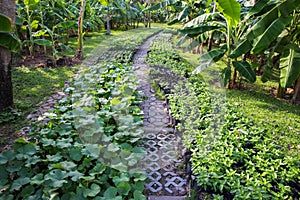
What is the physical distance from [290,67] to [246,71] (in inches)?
32.1

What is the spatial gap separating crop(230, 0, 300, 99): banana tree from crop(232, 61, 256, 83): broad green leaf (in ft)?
1.38

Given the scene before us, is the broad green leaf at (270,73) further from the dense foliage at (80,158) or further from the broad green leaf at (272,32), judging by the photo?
the dense foliage at (80,158)

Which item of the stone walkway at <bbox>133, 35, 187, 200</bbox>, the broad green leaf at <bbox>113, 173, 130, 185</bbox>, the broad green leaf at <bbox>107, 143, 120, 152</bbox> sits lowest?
the stone walkway at <bbox>133, 35, 187, 200</bbox>

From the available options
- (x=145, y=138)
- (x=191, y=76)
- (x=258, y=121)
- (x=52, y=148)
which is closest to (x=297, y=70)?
(x=258, y=121)

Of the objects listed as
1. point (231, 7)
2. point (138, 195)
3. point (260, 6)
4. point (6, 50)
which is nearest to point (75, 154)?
point (138, 195)

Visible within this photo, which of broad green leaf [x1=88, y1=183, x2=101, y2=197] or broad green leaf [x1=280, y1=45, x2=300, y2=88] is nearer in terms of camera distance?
broad green leaf [x1=88, y1=183, x2=101, y2=197]

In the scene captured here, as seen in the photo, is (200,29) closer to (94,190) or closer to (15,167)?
(94,190)

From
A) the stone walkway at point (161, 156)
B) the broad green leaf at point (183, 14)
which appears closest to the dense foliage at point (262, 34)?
the stone walkway at point (161, 156)

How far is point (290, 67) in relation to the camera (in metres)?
4.51

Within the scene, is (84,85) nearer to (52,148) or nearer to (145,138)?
(145,138)

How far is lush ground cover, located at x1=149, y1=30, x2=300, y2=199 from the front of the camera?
101 inches

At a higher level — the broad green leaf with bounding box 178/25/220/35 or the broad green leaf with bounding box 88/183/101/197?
the broad green leaf with bounding box 178/25/220/35

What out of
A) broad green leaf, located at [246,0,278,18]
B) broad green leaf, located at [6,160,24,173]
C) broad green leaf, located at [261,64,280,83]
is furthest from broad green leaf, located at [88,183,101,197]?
broad green leaf, located at [261,64,280,83]

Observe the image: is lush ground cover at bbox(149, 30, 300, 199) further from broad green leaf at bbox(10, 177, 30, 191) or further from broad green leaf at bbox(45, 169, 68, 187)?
broad green leaf at bbox(10, 177, 30, 191)
